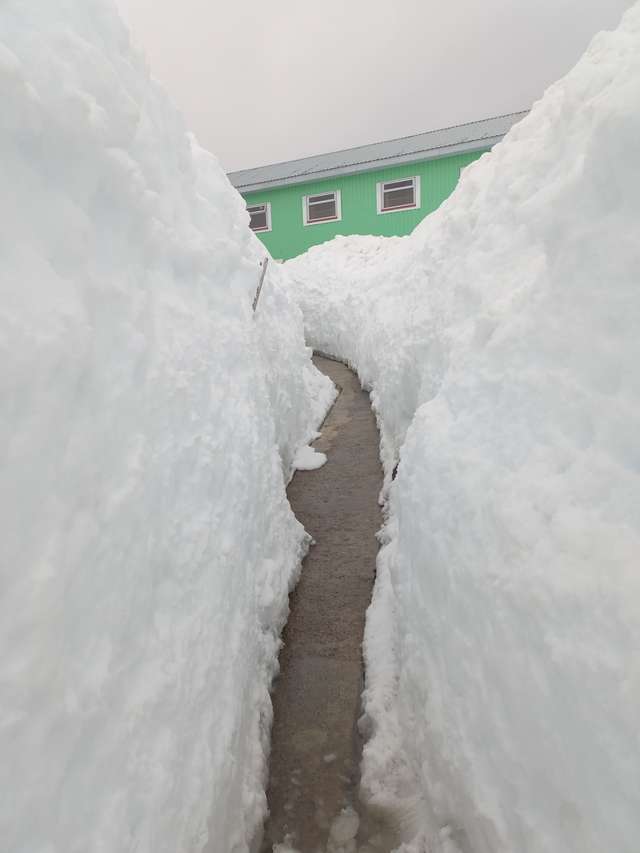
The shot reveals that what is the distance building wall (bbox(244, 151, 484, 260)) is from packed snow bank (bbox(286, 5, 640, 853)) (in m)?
11.1

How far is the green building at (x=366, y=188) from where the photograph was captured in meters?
14.1

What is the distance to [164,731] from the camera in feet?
7.09

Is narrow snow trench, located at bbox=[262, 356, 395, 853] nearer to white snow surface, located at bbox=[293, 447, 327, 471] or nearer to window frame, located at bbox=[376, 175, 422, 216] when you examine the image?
white snow surface, located at bbox=[293, 447, 327, 471]

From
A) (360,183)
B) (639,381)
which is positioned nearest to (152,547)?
(639,381)

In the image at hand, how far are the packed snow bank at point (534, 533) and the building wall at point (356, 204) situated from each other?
36.4 ft

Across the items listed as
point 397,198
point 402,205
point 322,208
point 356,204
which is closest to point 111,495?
point 402,205

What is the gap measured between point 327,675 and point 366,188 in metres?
14.3

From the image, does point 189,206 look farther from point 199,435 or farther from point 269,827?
point 269,827

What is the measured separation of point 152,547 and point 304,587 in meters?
2.54

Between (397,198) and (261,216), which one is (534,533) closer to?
(397,198)

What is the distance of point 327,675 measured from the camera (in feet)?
12.3

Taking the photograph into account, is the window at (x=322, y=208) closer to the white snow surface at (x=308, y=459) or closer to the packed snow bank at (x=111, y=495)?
the white snow surface at (x=308, y=459)

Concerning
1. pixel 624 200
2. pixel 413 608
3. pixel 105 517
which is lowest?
pixel 413 608

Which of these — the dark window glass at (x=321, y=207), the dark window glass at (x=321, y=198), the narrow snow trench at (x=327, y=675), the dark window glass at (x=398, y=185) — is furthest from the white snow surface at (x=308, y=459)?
the dark window glass at (x=321, y=198)
